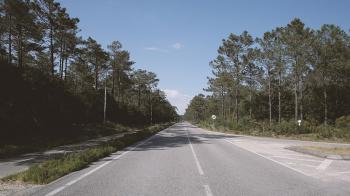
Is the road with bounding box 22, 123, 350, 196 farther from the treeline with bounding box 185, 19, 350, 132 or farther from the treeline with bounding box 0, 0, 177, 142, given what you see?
the treeline with bounding box 185, 19, 350, 132

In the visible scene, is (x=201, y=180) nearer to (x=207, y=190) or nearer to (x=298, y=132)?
(x=207, y=190)

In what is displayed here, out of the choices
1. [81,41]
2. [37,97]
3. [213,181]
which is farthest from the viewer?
[81,41]

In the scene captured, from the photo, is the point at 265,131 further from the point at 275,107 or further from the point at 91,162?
the point at 275,107

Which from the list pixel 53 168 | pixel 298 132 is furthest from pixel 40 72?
pixel 298 132

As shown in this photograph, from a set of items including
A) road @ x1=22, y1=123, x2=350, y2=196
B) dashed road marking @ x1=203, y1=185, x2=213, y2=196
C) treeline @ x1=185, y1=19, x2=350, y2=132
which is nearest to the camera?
dashed road marking @ x1=203, y1=185, x2=213, y2=196

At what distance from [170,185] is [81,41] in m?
43.3

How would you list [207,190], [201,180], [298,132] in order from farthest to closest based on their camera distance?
[298,132]
[201,180]
[207,190]

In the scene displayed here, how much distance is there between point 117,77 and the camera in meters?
70.1

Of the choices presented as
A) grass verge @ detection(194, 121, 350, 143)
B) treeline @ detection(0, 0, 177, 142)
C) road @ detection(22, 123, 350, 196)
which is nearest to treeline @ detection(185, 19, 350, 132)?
grass verge @ detection(194, 121, 350, 143)

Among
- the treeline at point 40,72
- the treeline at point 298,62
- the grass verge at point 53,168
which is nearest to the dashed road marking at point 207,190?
the grass verge at point 53,168

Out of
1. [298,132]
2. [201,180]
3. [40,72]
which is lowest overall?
[298,132]

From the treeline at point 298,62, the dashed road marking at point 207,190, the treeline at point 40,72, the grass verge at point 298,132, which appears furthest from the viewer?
the treeline at point 298,62

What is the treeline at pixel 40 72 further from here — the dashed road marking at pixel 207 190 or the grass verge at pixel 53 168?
the dashed road marking at pixel 207 190

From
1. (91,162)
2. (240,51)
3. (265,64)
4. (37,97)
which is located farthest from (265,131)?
(91,162)
